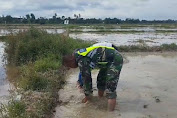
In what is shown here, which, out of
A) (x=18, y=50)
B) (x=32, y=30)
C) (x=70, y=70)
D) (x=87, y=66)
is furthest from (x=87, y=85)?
(x=32, y=30)

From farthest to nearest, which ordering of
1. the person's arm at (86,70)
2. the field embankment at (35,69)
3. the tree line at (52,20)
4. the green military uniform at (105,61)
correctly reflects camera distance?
the tree line at (52,20)
the person's arm at (86,70)
the green military uniform at (105,61)
the field embankment at (35,69)

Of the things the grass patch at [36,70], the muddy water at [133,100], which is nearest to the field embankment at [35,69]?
the grass patch at [36,70]

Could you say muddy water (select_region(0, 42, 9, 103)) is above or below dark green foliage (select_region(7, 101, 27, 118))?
below

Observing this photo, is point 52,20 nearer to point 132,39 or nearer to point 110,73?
point 132,39

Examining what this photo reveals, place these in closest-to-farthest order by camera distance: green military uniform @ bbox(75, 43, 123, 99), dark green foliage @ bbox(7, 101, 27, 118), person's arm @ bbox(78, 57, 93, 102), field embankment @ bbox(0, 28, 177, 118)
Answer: dark green foliage @ bbox(7, 101, 27, 118), field embankment @ bbox(0, 28, 177, 118), green military uniform @ bbox(75, 43, 123, 99), person's arm @ bbox(78, 57, 93, 102)

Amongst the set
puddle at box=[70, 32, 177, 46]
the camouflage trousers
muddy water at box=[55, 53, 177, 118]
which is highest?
the camouflage trousers

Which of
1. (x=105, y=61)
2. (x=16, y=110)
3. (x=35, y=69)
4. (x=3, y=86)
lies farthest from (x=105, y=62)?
(x=3, y=86)

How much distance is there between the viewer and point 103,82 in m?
6.11

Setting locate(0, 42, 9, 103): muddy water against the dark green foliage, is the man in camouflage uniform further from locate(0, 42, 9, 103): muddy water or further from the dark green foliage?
locate(0, 42, 9, 103): muddy water

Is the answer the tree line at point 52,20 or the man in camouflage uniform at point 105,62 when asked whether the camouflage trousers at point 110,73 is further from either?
the tree line at point 52,20

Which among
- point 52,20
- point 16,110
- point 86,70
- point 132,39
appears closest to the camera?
point 16,110

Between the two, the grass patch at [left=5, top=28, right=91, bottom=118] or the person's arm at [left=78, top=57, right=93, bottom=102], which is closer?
the grass patch at [left=5, top=28, right=91, bottom=118]

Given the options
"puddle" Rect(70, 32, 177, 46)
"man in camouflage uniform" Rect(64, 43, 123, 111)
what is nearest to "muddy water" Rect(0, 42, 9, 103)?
"man in camouflage uniform" Rect(64, 43, 123, 111)

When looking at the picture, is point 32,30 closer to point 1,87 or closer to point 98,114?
point 1,87
